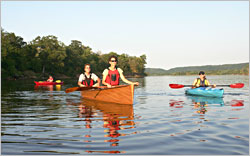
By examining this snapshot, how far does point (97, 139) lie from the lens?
4.53 metres

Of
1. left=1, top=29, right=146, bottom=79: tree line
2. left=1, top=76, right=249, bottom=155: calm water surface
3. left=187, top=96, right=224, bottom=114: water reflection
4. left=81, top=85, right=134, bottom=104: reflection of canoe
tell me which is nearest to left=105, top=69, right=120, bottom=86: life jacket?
left=81, top=85, right=134, bottom=104: reflection of canoe

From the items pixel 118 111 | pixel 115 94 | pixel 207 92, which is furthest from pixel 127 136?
pixel 207 92

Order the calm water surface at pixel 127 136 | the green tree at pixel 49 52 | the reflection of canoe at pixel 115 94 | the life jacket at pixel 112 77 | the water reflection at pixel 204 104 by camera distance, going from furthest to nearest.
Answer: the green tree at pixel 49 52 → the life jacket at pixel 112 77 → the reflection of canoe at pixel 115 94 → the water reflection at pixel 204 104 → the calm water surface at pixel 127 136

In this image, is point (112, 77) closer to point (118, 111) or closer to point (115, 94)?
point (115, 94)

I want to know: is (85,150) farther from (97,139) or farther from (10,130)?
(10,130)

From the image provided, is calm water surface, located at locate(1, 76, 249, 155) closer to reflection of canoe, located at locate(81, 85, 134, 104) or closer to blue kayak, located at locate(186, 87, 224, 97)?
reflection of canoe, located at locate(81, 85, 134, 104)

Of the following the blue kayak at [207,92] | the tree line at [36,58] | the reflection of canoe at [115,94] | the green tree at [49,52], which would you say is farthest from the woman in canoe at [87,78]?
the green tree at [49,52]

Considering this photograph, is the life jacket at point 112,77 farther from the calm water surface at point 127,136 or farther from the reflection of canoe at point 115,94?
the calm water surface at point 127,136

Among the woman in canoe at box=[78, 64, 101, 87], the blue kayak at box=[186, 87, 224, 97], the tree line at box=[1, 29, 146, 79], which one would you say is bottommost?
the blue kayak at box=[186, 87, 224, 97]

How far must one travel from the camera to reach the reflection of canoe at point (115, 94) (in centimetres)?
955

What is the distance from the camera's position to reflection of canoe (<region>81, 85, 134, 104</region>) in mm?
9555

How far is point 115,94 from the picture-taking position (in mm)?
10156

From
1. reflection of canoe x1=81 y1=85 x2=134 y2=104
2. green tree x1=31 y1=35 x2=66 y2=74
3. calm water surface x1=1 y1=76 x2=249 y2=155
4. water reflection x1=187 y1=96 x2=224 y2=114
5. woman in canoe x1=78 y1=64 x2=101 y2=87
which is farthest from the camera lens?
green tree x1=31 y1=35 x2=66 y2=74

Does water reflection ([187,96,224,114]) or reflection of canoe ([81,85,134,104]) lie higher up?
reflection of canoe ([81,85,134,104])
